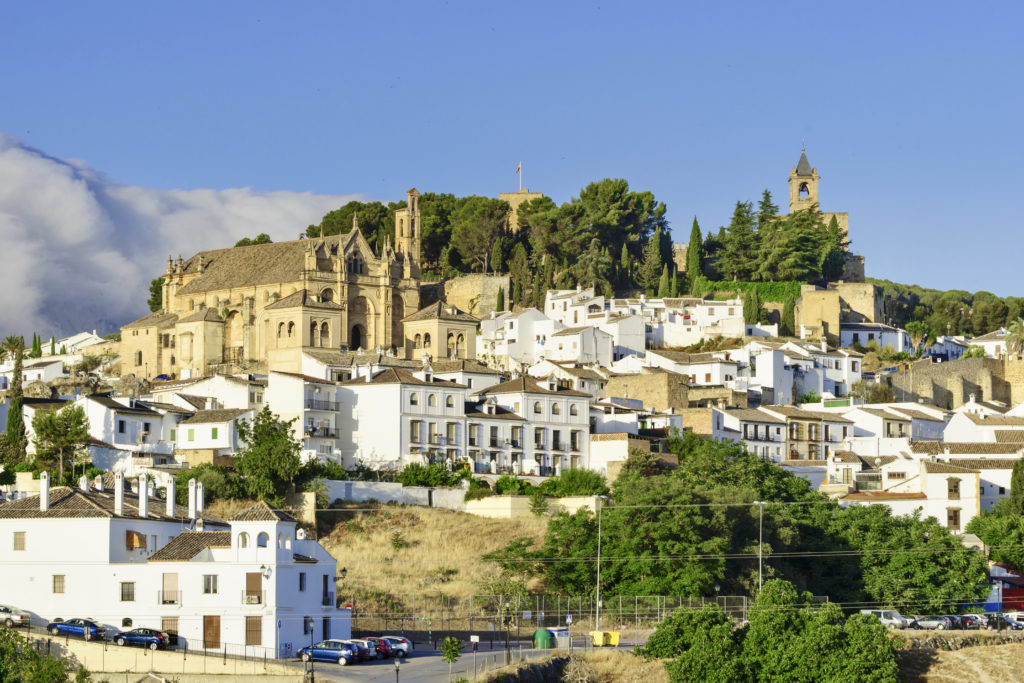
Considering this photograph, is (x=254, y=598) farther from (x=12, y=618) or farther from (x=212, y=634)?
(x=12, y=618)

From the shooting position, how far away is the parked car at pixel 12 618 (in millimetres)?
53616

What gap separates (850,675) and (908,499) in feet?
79.8

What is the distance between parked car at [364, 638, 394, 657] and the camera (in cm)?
5266

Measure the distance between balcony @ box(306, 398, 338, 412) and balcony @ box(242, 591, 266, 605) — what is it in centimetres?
2963

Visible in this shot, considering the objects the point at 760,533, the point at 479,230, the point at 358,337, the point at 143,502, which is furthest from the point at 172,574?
the point at 479,230

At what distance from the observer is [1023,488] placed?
248 feet

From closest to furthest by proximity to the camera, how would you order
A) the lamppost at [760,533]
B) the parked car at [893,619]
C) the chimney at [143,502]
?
1. the chimney at [143,502]
2. the parked car at [893,619]
3. the lamppost at [760,533]

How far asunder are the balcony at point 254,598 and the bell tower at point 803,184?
10580 centimetres

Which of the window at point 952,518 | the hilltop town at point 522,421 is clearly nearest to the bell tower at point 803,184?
the hilltop town at point 522,421

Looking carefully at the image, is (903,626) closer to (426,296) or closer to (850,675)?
(850,675)

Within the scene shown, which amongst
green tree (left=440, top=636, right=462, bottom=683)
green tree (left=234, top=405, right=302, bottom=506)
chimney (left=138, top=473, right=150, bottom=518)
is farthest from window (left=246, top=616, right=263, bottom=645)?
green tree (left=234, top=405, right=302, bottom=506)

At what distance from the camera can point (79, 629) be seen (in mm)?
52594

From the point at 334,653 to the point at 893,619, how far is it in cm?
2362

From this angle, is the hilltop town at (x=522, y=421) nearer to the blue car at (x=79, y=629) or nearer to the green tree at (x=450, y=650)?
the blue car at (x=79, y=629)
